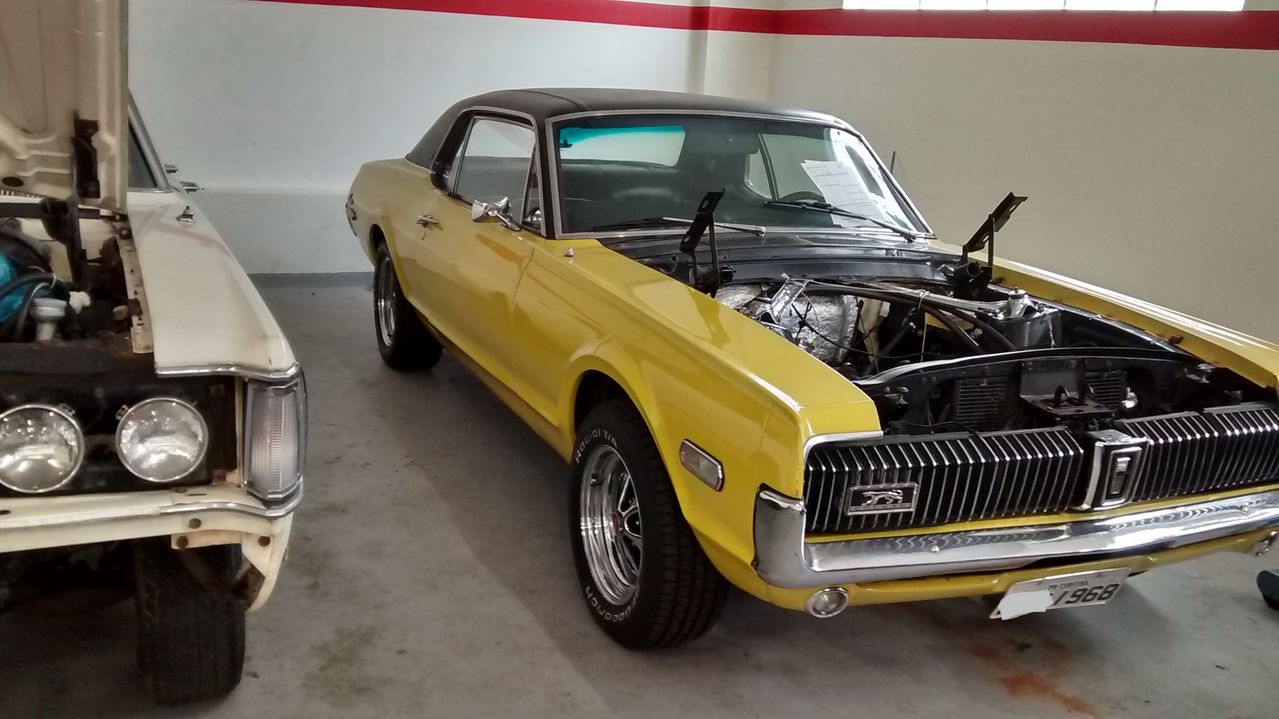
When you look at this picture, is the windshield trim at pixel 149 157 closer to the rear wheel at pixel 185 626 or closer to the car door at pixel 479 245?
the car door at pixel 479 245

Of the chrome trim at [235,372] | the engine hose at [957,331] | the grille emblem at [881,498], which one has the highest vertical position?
the chrome trim at [235,372]

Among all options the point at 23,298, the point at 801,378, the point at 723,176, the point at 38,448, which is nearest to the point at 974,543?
the point at 801,378

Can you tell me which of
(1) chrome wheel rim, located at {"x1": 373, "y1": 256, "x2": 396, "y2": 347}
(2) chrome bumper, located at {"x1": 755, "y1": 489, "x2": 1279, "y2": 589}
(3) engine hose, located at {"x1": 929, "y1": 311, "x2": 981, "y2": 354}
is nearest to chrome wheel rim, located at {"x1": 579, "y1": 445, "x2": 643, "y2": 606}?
(2) chrome bumper, located at {"x1": 755, "y1": 489, "x2": 1279, "y2": 589}

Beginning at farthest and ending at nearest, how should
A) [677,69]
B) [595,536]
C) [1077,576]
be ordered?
[677,69] → [595,536] → [1077,576]

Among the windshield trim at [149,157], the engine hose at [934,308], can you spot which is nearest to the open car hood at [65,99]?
the windshield trim at [149,157]

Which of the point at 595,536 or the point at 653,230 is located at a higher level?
the point at 653,230

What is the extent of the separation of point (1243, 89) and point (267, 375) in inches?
180

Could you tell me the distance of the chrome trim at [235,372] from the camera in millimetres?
1742

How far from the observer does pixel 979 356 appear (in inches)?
98.4

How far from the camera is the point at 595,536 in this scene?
281 centimetres

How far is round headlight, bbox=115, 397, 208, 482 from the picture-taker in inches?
68.3

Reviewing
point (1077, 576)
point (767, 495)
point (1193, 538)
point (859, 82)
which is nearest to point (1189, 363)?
point (1193, 538)

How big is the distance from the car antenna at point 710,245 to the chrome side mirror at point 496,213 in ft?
2.24

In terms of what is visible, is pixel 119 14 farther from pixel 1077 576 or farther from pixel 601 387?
pixel 1077 576
